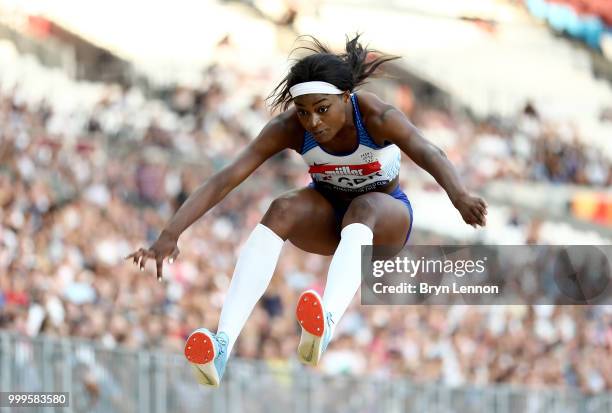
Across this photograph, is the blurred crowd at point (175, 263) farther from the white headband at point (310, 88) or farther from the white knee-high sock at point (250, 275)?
the white headband at point (310, 88)

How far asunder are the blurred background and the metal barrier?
0.02 meters

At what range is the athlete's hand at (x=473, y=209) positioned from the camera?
661 cm

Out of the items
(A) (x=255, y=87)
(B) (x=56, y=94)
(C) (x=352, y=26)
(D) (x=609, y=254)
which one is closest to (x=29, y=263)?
(B) (x=56, y=94)

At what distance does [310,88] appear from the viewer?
695cm

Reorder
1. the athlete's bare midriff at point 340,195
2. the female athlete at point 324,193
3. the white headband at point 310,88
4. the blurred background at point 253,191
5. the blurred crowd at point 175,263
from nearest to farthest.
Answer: the female athlete at point 324,193 → the white headband at point 310,88 → the athlete's bare midriff at point 340,195 → the blurred background at point 253,191 → the blurred crowd at point 175,263

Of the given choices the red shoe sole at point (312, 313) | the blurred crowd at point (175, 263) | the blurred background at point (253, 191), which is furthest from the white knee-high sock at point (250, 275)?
the blurred crowd at point (175, 263)

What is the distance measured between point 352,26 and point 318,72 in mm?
12970

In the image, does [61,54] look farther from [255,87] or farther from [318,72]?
[318,72]

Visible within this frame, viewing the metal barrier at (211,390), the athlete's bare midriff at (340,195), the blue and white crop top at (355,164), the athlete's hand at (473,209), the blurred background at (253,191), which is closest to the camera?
the athlete's hand at (473,209)

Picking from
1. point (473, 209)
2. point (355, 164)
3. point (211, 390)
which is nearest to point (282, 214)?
point (355, 164)

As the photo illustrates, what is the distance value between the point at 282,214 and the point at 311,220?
228 mm

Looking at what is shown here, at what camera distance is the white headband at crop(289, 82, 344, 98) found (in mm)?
6949

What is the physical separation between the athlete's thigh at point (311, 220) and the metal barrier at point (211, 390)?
428cm

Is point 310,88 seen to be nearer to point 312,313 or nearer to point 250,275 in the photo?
point 250,275
